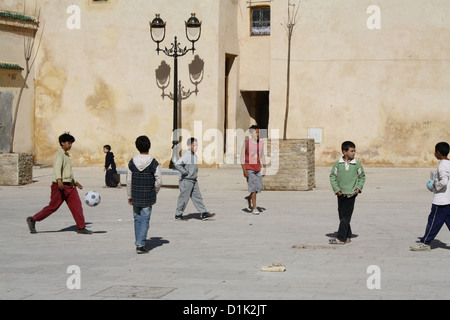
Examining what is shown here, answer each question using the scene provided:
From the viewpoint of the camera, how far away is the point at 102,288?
317 inches

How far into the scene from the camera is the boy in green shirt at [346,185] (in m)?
11.3

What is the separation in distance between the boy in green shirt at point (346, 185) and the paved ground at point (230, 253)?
0.26 metres

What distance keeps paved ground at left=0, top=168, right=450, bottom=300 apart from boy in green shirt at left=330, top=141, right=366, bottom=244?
0.26 meters

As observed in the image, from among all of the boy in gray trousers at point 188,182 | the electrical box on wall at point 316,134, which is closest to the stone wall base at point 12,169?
the boy in gray trousers at point 188,182

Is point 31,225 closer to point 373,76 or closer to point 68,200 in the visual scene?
point 68,200

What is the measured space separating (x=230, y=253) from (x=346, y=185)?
84.3 inches

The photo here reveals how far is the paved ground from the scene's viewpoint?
7945 millimetres

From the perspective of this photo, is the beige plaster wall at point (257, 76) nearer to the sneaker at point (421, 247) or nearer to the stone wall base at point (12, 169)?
the stone wall base at point (12, 169)

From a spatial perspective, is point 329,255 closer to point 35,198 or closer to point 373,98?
point 35,198

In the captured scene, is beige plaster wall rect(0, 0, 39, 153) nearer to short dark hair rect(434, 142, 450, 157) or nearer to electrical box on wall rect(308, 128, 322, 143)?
electrical box on wall rect(308, 128, 322, 143)

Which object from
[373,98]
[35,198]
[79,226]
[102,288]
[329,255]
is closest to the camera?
[102,288]

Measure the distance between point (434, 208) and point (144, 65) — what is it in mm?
17333

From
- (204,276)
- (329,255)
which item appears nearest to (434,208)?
(329,255)

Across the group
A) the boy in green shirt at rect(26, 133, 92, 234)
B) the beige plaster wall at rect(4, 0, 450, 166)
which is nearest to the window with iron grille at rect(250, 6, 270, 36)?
the beige plaster wall at rect(4, 0, 450, 166)
